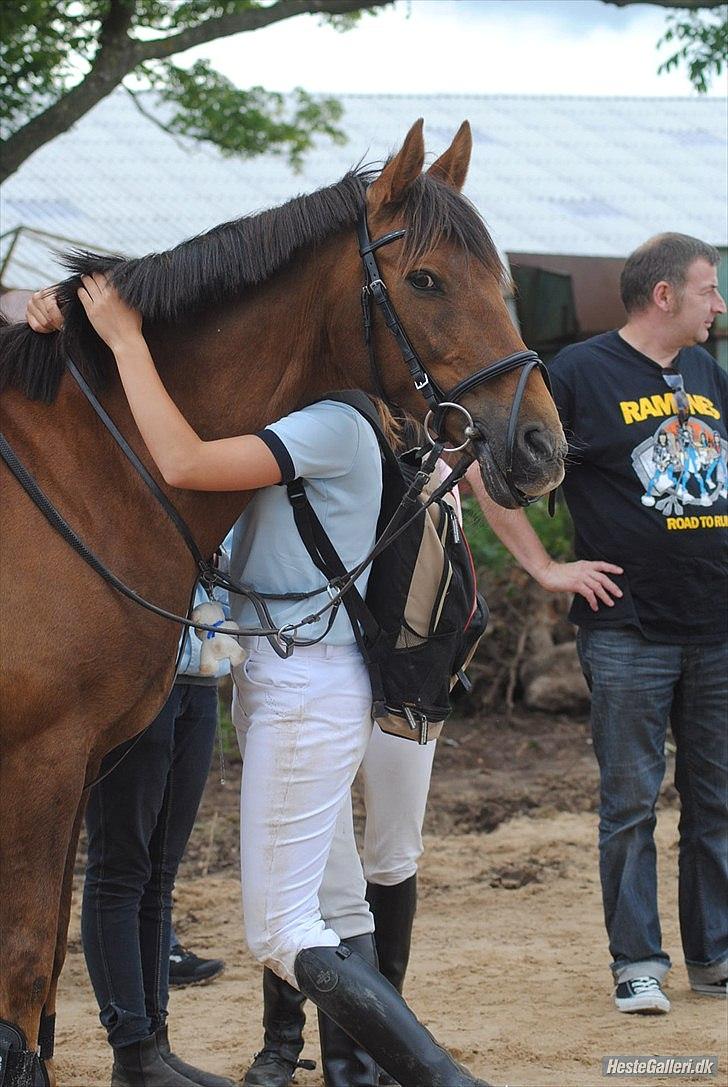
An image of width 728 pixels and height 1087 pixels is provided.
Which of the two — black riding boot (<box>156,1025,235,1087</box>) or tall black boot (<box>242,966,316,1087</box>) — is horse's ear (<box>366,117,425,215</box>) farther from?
black riding boot (<box>156,1025,235,1087</box>)

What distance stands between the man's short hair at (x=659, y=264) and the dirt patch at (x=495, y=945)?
2266mm

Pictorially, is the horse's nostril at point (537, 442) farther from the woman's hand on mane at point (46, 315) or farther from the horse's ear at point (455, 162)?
the woman's hand on mane at point (46, 315)

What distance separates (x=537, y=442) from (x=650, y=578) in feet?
5.44

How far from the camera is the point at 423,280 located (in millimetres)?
2424

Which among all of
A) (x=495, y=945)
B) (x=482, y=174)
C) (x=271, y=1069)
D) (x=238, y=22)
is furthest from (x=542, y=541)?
(x=482, y=174)

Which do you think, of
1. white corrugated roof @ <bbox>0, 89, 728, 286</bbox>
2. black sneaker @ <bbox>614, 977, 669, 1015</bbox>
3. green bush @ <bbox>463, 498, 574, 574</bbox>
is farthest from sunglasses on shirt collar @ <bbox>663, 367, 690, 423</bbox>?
white corrugated roof @ <bbox>0, 89, 728, 286</bbox>

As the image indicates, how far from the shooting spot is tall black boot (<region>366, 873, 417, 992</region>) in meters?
3.23

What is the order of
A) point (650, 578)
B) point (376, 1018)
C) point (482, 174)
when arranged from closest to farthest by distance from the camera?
1. point (376, 1018)
2. point (650, 578)
3. point (482, 174)

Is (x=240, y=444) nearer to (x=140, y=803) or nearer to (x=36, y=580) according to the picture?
(x=36, y=580)

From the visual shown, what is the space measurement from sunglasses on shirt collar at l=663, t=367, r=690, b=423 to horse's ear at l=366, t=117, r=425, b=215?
66.4 inches

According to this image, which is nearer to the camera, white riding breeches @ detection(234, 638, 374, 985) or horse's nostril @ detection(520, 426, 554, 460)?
horse's nostril @ detection(520, 426, 554, 460)

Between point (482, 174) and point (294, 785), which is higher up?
point (482, 174)

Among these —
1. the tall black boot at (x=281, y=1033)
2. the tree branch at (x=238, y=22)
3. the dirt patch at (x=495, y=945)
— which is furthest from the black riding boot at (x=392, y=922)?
the tree branch at (x=238, y=22)

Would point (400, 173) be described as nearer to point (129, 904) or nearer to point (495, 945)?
point (129, 904)
